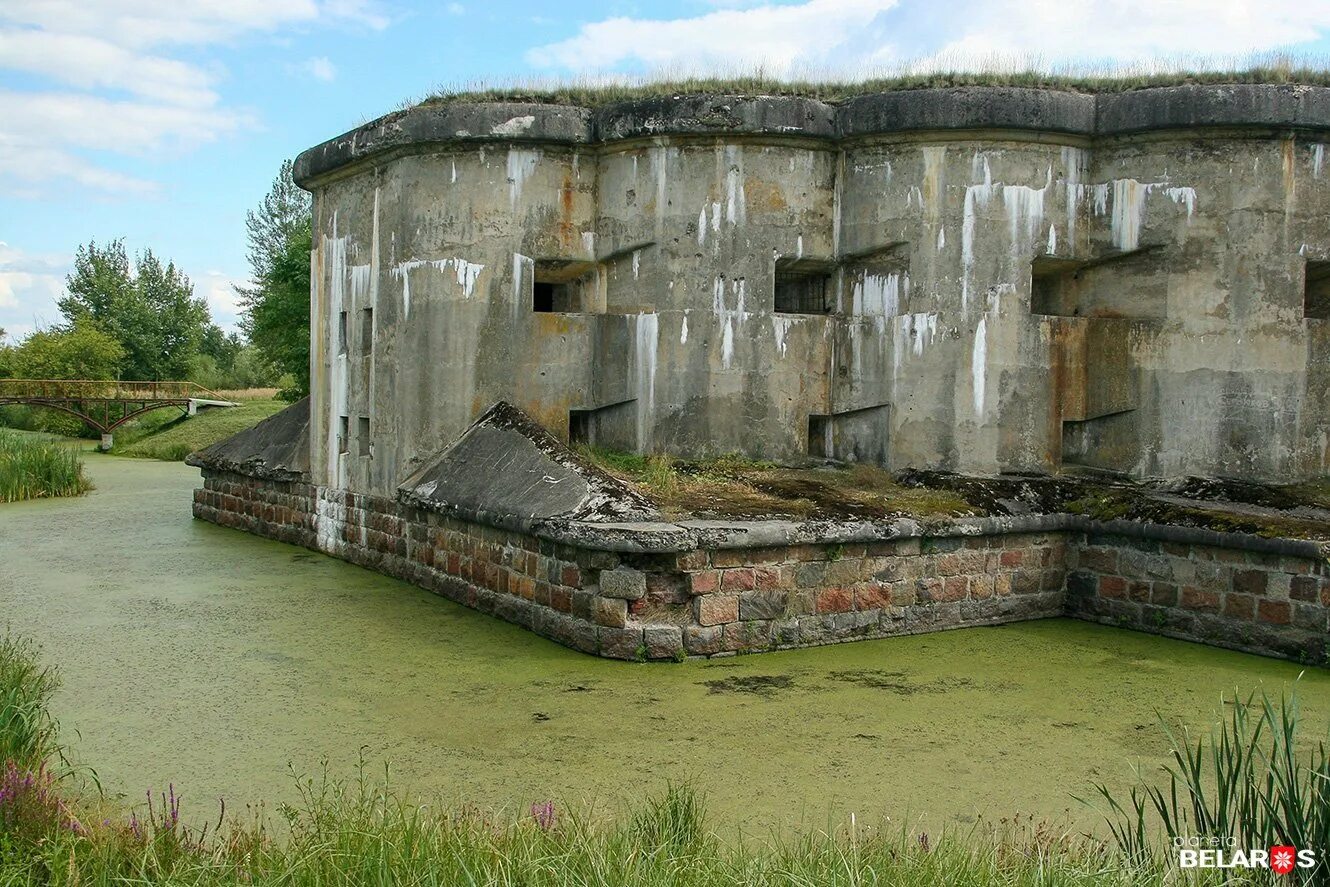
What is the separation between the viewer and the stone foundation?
7586 millimetres

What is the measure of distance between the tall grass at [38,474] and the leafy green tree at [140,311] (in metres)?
26.7

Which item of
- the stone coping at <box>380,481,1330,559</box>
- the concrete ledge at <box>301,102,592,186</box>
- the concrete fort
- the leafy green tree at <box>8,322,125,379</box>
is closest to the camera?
the stone coping at <box>380,481,1330,559</box>

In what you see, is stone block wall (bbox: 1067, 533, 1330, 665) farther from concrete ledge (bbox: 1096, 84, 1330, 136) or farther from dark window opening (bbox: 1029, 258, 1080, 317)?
concrete ledge (bbox: 1096, 84, 1330, 136)

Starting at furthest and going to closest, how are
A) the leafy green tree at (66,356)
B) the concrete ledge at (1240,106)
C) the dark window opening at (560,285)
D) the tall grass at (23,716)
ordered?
the leafy green tree at (66,356) < the dark window opening at (560,285) < the concrete ledge at (1240,106) < the tall grass at (23,716)

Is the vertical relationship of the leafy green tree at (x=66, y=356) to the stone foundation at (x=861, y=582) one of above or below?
above

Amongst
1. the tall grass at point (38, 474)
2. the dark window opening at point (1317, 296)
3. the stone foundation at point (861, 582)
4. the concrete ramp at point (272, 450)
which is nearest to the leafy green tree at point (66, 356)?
the tall grass at point (38, 474)

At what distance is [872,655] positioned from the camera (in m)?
7.82

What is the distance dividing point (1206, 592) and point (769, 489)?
9.95ft

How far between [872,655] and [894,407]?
265cm

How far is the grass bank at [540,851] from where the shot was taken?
12.3 ft

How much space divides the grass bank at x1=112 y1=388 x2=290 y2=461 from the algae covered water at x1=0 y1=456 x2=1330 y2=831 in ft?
57.5

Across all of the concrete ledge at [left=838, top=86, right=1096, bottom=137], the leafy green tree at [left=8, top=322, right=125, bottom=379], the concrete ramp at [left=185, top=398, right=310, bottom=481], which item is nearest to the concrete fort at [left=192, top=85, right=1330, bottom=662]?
the concrete ledge at [left=838, top=86, right=1096, bottom=137]

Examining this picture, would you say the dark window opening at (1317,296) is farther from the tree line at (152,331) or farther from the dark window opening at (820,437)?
the tree line at (152,331)

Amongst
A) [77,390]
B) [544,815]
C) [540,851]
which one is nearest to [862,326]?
[544,815]
